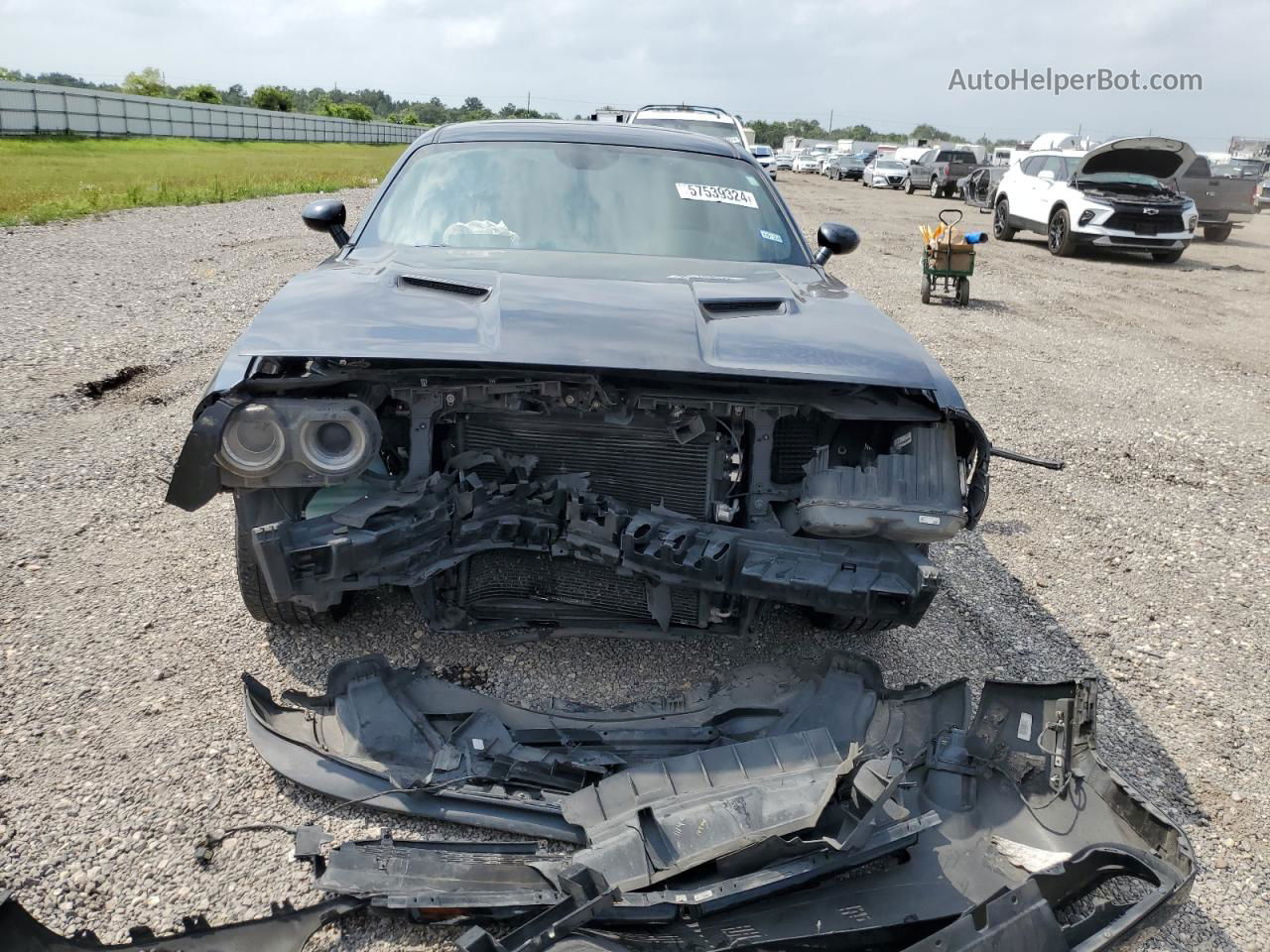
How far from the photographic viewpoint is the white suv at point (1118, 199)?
1407cm

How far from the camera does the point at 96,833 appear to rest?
2205mm

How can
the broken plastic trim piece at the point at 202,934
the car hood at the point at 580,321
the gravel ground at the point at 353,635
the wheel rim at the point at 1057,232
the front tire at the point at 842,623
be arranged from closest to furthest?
the broken plastic trim piece at the point at 202,934
the gravel ground at the point at 353,635
the car hood at the point at 580,321
the front tire at the point at 842,623
the wheel rim at the point at 1057,232

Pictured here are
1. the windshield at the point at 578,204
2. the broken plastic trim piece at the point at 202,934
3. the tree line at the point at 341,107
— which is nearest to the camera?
the broken plastic trim piece at the point at 202,934

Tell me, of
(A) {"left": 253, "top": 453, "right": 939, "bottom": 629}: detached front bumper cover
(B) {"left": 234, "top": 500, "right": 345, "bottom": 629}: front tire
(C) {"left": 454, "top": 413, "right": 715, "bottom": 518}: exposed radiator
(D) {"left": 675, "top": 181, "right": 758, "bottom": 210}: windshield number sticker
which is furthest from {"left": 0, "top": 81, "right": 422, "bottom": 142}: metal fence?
(A) {"left": 253, "top": 453, "right": 939, "bottom": 629}: detached front bumper cover

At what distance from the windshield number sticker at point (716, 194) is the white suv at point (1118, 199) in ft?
40.7

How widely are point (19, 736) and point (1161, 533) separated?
4.87 meters

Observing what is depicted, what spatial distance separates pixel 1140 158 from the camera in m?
14.6

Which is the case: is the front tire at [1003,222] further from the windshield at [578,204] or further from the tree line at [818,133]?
the tree line at [818,133]

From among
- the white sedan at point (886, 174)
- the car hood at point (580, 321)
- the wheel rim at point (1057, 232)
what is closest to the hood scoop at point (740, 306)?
the car hood at point (580, 321)

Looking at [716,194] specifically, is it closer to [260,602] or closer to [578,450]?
[578,450]

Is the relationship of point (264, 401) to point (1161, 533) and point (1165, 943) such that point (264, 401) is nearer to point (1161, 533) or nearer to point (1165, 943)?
point (1165, 943)

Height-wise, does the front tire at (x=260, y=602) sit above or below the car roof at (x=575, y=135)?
below

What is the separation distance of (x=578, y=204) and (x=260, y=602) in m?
1.89

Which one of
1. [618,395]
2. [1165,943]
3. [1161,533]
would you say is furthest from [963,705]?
[1161,533]
